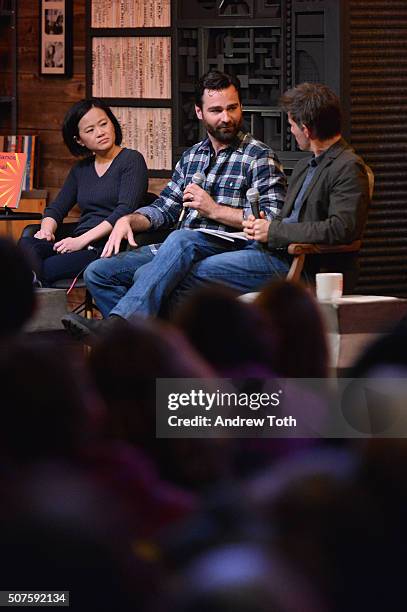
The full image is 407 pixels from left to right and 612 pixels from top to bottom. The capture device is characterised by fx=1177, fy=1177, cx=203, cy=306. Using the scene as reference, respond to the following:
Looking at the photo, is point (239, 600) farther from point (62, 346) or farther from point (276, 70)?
point (276, 70)

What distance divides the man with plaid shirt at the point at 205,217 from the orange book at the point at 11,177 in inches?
40.6

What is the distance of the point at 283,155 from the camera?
530 centimetres

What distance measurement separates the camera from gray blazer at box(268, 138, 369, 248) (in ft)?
12.9

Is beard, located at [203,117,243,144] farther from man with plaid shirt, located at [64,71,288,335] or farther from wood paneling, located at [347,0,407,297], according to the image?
wood paneling, located at [347,0,407,297]

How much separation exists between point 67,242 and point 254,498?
4717mm

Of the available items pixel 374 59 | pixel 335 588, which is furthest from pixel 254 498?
pixel 374 59

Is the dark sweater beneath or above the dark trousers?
above

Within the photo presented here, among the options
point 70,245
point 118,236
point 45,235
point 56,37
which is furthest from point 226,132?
point 56,37

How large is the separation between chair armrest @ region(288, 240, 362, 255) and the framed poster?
2.68 metres

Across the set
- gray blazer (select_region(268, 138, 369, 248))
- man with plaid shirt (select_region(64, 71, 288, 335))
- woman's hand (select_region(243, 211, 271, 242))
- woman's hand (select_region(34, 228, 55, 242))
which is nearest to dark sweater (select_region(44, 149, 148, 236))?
woman's hand (select_region(34, 228, 55, 242))

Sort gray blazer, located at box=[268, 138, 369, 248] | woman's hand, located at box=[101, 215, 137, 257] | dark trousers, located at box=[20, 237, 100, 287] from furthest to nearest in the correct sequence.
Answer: dark trousers, located at box=[20, 237, 100, 287] < woman's hand, located at box=[101, 215, 137, 257] < gray blazer, located at box=[268, 138, 369, 248]

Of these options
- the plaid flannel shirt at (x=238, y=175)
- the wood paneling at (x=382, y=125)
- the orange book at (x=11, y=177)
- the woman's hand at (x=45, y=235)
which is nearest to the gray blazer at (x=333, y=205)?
the plaid flannel shirt at (x=238, y=175)

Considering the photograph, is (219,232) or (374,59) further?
(374,59)

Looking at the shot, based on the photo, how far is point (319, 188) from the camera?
4.03 metres
